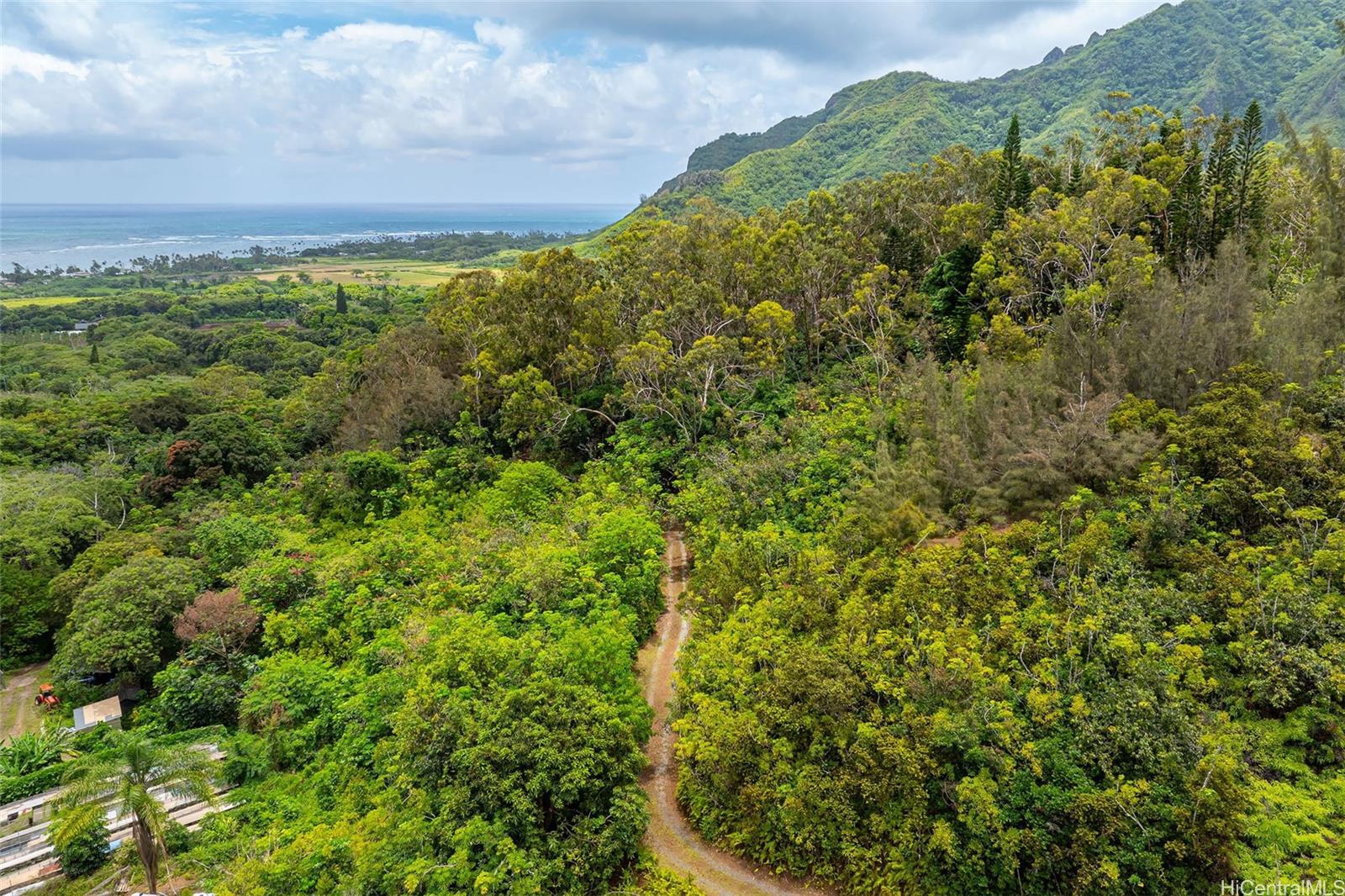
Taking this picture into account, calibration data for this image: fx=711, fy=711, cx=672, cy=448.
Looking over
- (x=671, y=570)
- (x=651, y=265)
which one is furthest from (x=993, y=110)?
(x=671, y=570)

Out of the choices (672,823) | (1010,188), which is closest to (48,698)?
(672,823)

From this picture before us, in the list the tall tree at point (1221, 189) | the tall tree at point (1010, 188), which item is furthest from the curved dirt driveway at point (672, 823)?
the tall tree at point (1221, 189)

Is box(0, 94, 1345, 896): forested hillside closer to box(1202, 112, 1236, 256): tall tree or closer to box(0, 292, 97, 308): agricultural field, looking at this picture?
box(1202, 112, 1236, 256): tall tree

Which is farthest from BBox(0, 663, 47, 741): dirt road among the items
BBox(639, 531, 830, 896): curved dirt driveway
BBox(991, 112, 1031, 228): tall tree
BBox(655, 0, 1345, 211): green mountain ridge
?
BBox(655, 0, 1345, 211): green mountain ridge

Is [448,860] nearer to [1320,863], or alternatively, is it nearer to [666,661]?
[666,661]

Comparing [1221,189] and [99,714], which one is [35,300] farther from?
[1221,189]
